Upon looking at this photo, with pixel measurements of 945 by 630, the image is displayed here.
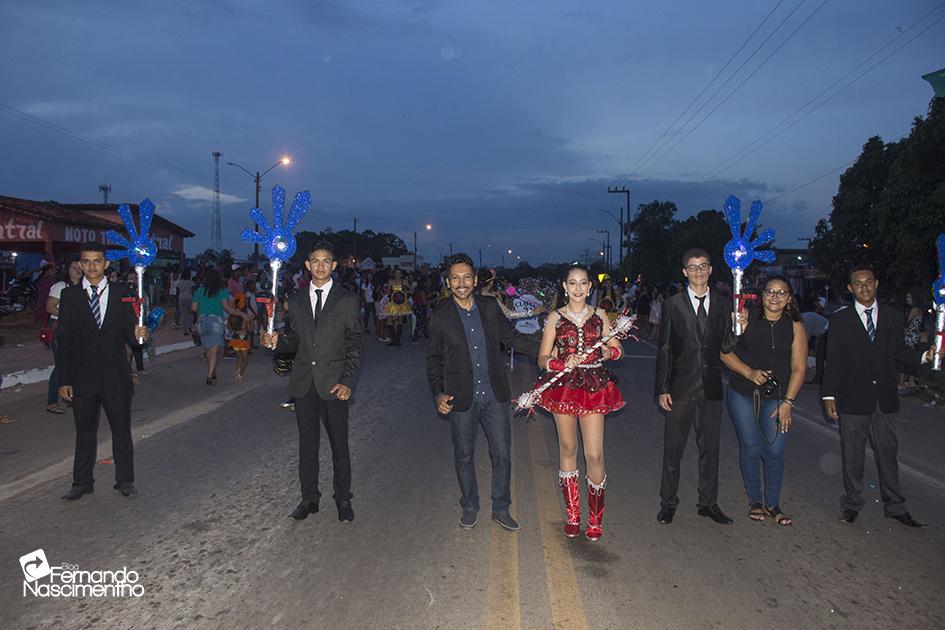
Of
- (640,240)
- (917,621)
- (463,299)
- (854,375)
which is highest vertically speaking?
(640,240)

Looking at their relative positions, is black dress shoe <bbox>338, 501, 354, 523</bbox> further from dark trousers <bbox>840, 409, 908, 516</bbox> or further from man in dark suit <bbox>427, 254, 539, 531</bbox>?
dark trousers <bbox>840, 409, 908, 516</bbox>

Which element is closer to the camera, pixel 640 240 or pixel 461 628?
pixel 461 628

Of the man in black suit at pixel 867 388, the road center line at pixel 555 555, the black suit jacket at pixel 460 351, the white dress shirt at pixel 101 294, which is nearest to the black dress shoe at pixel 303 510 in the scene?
the black suit jacket at pixel 460 351

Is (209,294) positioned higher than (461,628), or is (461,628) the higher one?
(209,294)

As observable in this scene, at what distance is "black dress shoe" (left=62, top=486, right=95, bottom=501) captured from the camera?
19.2 ft

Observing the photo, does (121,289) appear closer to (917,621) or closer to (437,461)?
(437,461)

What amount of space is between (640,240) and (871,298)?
91444mm

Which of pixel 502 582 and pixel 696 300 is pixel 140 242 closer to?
pixel 502 582

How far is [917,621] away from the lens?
156 inches

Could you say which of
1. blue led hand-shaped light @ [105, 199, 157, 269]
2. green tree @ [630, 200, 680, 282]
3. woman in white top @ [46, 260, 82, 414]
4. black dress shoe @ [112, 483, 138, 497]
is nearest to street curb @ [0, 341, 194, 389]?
woman in white top @ [46, 260, 82, 414]

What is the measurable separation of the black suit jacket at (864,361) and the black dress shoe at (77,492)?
5.94m

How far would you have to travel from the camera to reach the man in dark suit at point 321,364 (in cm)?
540

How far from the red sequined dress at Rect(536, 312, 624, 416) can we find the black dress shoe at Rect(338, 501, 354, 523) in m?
1.70

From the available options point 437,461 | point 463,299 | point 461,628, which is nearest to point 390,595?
point 461,628
